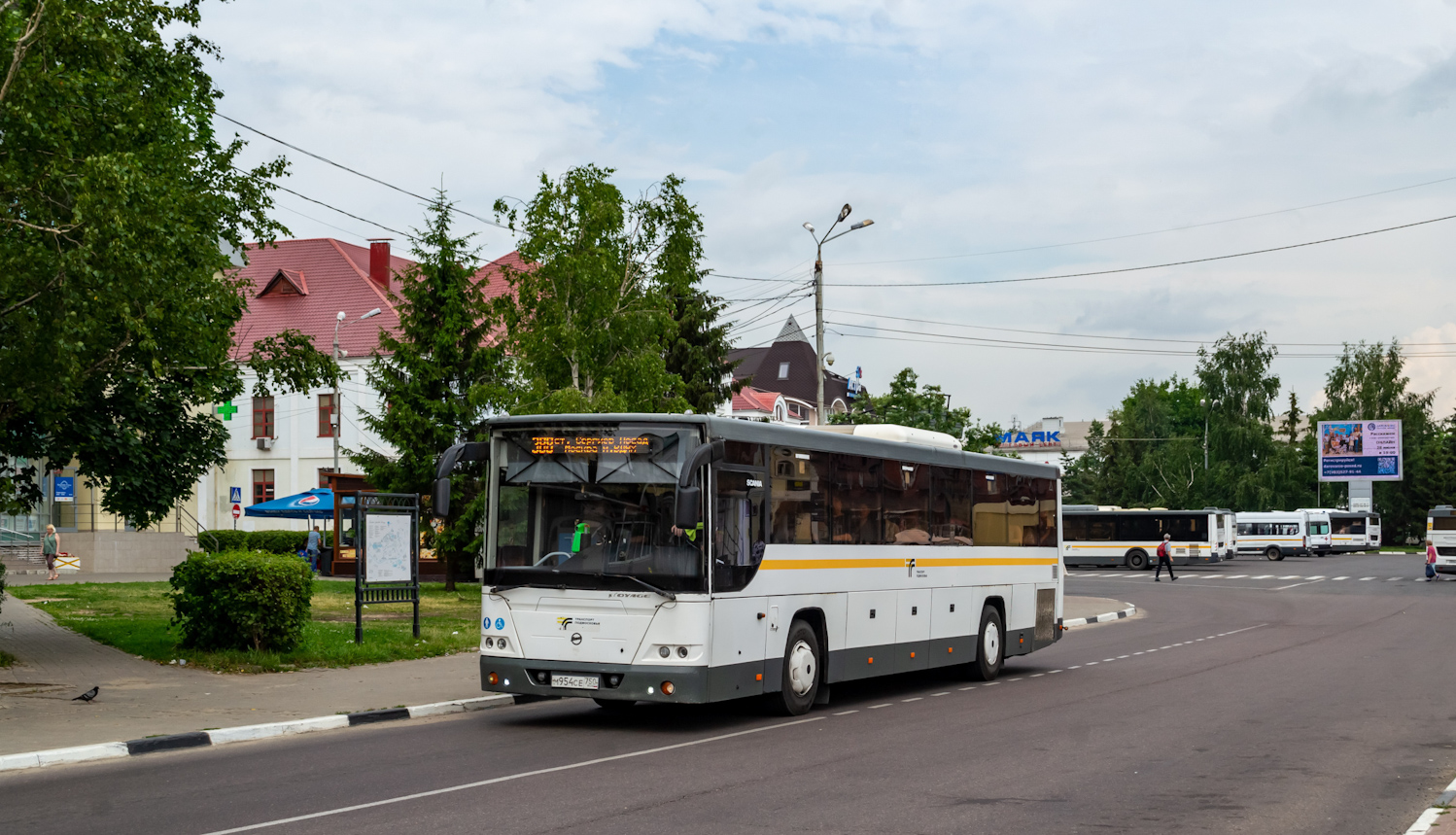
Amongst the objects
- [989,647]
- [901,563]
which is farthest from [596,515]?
[989,647]

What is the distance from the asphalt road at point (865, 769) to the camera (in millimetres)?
8555

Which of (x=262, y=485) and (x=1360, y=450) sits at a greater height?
(x=1360, y=450)

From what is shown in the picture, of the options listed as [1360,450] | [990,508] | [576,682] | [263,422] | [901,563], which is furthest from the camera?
[1360,450]

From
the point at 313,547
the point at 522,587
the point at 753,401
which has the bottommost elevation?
the point at 313,547

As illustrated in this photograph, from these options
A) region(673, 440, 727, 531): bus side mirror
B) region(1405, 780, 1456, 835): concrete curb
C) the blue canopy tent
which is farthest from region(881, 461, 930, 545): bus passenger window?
the blue canopy tent

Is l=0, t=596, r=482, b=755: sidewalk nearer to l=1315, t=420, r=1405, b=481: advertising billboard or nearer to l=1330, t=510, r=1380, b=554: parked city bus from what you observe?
l=1330, t=510, r=1380, b=554: parked city bus

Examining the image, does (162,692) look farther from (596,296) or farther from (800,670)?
(596,296)

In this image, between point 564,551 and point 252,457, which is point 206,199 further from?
point 252,457

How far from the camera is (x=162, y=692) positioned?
→ 14.8m

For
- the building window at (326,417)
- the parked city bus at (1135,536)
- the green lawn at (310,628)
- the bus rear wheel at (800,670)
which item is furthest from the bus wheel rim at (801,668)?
the parked city bus at (1135,536)

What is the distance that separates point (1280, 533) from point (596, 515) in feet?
255

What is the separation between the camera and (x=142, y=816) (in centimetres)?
852

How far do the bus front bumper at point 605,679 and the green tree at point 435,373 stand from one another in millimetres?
20074

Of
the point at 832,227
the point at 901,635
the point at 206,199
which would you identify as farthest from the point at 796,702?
the point at 832,227
